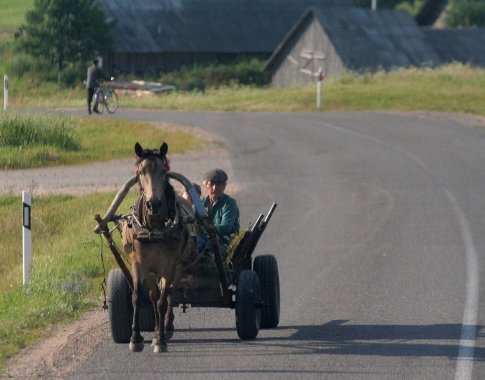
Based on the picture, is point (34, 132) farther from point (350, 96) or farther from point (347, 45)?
point (347, 45)

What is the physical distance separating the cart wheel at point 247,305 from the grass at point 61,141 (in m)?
16.8

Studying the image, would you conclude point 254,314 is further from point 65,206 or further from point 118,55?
point 118,55

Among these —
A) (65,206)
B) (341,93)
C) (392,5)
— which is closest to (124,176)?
(65,206)

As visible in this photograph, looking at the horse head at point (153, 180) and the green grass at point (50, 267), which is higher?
A: the horse head at point (153, 180)

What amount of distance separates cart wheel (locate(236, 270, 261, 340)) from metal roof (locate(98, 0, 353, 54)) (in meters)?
57.2

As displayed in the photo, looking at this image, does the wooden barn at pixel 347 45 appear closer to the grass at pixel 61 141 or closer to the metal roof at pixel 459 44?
the metal roof at pixel 459 44

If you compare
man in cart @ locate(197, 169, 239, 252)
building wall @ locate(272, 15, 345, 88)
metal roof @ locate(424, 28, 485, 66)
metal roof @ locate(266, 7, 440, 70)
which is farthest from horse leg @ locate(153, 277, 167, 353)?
metal roof @ locate(424, 28, 485, 66)

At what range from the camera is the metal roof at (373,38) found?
198 ft

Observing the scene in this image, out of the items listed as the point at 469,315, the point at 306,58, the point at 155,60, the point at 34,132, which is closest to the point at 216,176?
→ the point at 469,315

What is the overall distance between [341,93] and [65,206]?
2764cm

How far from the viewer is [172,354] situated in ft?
31.6

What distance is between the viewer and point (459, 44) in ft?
223

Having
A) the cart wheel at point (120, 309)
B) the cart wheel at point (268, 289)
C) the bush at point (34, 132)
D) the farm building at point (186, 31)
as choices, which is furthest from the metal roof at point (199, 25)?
the cart wheel at point (120, 309)

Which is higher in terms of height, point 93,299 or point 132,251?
point 132,251
